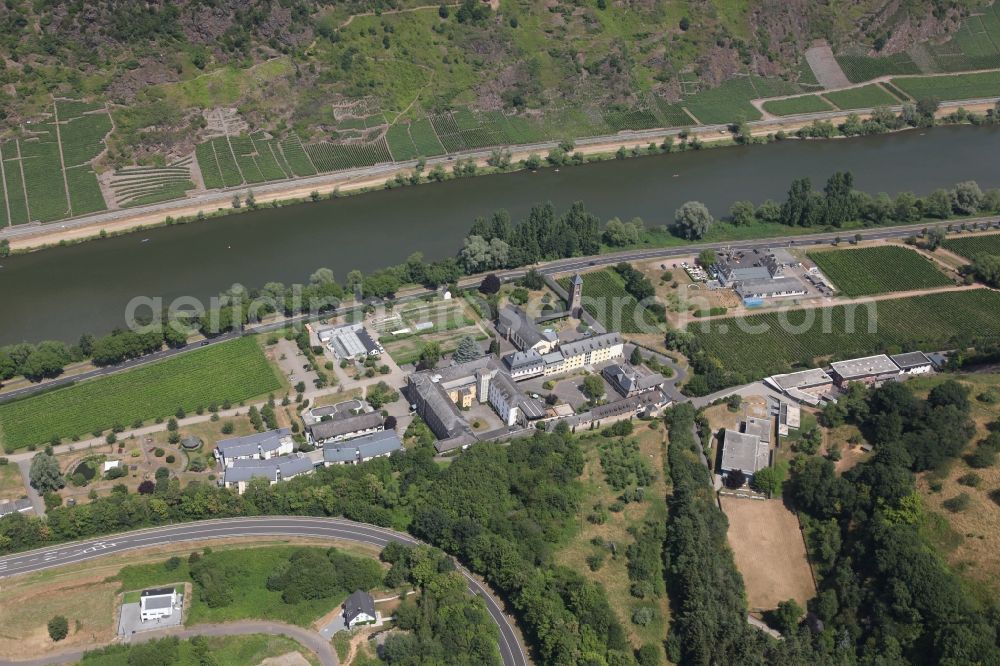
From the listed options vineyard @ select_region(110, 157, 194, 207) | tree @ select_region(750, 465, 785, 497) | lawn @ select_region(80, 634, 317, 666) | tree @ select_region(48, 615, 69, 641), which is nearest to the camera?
lawn @ select_region(80, 634, 317, 666)

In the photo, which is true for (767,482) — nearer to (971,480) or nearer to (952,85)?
(971,480)

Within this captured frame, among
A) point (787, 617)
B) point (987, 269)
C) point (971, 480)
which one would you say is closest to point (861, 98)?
point (987, 269)

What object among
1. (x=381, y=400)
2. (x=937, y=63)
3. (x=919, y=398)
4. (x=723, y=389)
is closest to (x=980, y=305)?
(x=919, y=398)

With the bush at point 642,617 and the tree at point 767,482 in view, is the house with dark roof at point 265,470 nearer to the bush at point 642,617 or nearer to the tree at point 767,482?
the bush at point 642,617

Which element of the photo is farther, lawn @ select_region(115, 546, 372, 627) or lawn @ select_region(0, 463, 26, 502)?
lawn @ select_region(0, 463, 26, 502)

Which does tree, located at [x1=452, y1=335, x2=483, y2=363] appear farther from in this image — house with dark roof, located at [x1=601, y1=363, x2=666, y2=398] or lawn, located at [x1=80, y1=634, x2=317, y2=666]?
lawn, located at [x1=80, y1=634, x2=317, y2=666]

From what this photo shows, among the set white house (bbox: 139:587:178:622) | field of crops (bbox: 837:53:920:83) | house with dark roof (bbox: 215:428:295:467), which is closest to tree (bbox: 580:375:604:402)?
house with dark roof (bbox: 215:428:295:467)

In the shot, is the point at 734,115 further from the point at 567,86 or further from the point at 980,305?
the point at 980,305
